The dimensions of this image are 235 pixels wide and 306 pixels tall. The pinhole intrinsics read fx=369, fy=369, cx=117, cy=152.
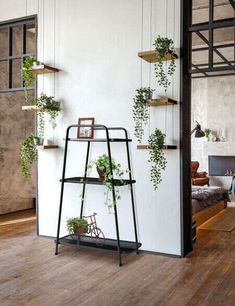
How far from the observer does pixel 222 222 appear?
6.07m

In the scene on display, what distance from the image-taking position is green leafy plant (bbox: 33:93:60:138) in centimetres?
469

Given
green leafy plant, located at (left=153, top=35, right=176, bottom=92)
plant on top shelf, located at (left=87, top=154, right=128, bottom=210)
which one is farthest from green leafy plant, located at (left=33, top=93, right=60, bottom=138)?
green leafy plant, located at (left=153, top=35, right=176, bottom=92)

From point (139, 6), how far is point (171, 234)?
8.67 feet

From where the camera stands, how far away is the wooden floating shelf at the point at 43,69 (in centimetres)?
462

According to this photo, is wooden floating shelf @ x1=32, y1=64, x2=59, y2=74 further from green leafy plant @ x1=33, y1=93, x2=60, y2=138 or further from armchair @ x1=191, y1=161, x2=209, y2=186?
armchair @ x1=191, y1=161, x2=209, y2=186

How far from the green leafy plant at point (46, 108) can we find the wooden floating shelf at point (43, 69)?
0.31 metres

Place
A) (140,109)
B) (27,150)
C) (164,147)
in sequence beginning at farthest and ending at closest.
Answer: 1. (27,150)
2. (140,109)
3. (164,147)

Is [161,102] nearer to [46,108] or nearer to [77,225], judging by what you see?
[46,108]

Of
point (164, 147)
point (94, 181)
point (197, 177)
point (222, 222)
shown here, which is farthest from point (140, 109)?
point (197, 177)

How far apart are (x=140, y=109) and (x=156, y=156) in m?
0.58

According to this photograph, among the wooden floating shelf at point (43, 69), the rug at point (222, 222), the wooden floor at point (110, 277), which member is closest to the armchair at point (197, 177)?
the rug at point (222, 222)

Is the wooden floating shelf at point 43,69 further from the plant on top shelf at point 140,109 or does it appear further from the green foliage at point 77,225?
the green foliage at point 77,225

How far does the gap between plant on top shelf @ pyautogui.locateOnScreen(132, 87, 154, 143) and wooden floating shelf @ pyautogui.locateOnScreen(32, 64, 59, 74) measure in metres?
1.20

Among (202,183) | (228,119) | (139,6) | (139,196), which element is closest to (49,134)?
(139,196)
